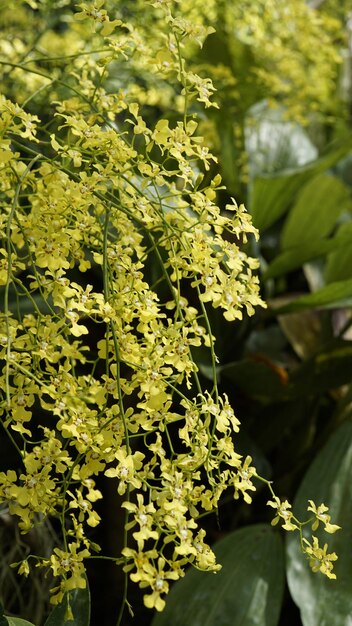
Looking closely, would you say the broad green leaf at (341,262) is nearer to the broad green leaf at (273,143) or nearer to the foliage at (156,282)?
the foliage at (156,282)

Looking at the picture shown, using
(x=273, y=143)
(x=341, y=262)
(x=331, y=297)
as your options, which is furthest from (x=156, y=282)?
(x=273, y=143)

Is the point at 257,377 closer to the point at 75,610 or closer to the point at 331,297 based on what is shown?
the point at 331,297

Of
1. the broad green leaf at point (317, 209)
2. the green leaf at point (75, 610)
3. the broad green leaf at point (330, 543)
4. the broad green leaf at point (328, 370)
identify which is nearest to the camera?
the green leaf at point (75, 610)

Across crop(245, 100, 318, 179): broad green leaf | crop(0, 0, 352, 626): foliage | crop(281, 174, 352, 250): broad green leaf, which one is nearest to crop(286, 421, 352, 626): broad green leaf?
crop(0, 0, 352, 626): foliage

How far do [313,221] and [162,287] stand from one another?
47 cm

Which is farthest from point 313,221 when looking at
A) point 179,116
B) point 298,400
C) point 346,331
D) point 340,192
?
point 179,116

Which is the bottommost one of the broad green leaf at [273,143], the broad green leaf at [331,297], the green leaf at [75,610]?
the green leaf at [75,610]

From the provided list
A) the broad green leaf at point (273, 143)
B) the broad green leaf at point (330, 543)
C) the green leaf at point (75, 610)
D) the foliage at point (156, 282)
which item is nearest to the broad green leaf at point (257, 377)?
the foliage at point (156, 282)

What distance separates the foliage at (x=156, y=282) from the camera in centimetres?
59

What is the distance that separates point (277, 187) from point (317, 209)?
0.45 feet

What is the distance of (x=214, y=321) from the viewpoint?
43.5 inches

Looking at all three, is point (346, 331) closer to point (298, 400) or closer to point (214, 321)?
point (298, 400)

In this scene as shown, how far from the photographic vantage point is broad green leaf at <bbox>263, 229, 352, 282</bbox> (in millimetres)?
1180

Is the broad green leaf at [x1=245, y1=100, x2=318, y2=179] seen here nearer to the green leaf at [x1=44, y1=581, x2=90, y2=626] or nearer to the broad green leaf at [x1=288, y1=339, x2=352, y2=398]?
the broad green leaf at [x1=288, y1=339, x2=352, y2=398]
